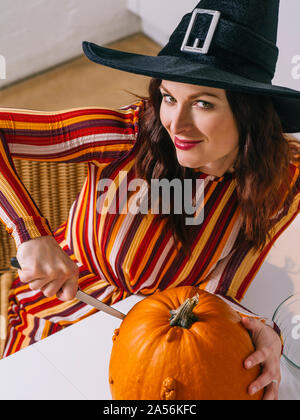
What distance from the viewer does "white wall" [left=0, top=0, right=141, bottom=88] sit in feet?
9.42

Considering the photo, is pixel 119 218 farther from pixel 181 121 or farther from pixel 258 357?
pixel 258 357

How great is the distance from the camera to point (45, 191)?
55.7 inches

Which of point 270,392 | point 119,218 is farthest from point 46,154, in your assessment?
point 270,392

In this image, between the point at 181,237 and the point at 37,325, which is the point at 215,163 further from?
the point at 37,325

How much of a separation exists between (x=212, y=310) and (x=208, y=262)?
0.36 m

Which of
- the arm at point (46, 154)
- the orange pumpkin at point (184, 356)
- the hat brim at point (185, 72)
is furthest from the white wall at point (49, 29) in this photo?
the orange pumpkin at point (184, 356)

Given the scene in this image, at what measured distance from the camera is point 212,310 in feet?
2.85

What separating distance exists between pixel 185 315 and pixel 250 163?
0.37 m

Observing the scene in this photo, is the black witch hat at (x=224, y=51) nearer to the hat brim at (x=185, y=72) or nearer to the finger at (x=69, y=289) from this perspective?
the hat brim at (x=185, y=72)

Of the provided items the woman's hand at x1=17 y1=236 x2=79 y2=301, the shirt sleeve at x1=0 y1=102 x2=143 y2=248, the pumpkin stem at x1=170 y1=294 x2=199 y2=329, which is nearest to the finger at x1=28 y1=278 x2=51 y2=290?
the woman's hand at x1=17 y1=236 x2=79 y2=301

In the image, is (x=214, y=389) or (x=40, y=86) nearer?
(x=214, y=389)

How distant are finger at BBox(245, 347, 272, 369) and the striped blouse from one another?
30cm

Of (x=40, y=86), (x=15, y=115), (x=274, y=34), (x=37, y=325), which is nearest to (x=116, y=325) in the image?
(x=37, y=325)

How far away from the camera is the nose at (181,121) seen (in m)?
0.91
